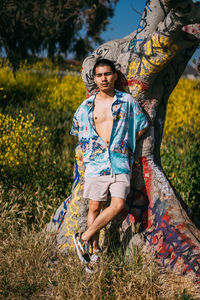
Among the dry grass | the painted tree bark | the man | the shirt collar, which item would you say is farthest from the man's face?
the dry grass

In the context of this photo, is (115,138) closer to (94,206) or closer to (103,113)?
(103,113)

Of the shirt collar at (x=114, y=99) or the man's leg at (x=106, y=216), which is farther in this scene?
the shirt collar at (x=114, y=99)

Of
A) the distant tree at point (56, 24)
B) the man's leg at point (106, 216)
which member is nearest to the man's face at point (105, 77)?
the man's leg at point (106, 216)

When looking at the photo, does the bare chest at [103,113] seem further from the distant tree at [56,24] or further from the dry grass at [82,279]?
the distant tree at [56,24]

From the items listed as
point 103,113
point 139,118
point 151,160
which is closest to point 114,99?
point 103,113

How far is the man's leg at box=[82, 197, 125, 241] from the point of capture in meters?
2.80

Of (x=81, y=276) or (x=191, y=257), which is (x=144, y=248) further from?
(x=81, y=276)

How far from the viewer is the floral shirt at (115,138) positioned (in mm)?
2883

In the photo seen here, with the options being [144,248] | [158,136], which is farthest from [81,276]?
[158,136]

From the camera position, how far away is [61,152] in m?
6.00

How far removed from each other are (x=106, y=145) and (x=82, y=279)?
3.93 feet

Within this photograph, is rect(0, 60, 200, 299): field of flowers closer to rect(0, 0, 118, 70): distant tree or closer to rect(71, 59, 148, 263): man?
rect(71, 59, 148, 263): man

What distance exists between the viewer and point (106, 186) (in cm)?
288

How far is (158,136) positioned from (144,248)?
3.82 feet
